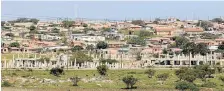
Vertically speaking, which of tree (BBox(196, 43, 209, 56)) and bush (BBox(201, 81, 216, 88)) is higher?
tree (BBox(196, 43, 209, 56))

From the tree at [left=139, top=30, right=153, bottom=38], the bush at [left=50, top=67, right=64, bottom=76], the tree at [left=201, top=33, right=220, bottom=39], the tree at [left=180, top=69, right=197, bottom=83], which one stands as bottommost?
the bush at [left=50, top=67, right=64, bottom=76]

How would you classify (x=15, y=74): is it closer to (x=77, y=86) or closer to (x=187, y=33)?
(x=77, y=86)

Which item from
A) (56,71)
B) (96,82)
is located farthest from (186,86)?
(56,71)

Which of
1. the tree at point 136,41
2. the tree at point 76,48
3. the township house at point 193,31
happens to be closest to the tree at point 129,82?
the tree at point 76,48

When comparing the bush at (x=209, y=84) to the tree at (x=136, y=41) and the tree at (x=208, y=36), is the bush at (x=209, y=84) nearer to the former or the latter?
the tree at (x=136, y=41)

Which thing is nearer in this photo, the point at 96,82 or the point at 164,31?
the point at 96,82

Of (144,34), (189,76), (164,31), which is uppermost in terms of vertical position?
(164,31)

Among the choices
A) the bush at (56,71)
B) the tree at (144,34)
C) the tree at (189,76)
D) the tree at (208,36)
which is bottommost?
the bush at (56,71)

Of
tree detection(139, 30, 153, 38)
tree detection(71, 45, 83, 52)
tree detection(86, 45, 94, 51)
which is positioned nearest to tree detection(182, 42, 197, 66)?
tree detection(86, 45, 94, 51)

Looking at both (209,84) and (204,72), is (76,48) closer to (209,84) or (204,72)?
(204,72)

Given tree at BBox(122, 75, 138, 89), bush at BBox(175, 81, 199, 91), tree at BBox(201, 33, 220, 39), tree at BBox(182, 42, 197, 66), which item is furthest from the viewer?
tree at BBox(201, 33, 220, 39)

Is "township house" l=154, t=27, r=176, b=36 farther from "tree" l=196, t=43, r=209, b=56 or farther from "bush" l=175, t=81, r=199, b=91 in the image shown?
"bush" l=175, t=81, r=199, b=91

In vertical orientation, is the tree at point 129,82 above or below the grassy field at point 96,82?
above

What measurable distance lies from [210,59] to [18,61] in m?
8.13
